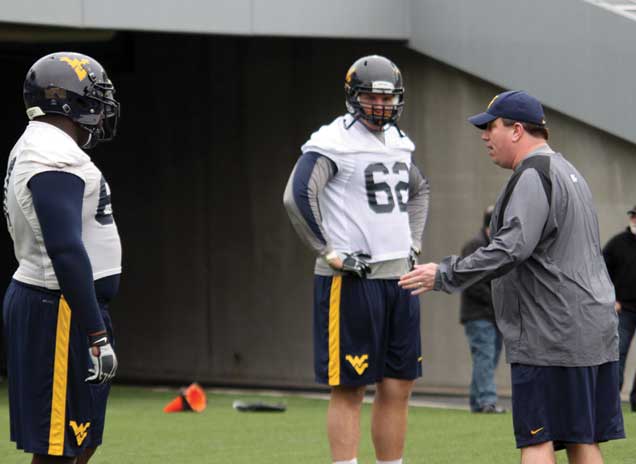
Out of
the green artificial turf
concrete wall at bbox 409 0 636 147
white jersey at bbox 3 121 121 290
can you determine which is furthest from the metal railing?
white jersey at bbox 3 121 121 290

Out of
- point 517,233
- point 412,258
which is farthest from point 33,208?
point 412,258

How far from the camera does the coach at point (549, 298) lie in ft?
18.9

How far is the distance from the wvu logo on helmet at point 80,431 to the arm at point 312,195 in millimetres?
2268

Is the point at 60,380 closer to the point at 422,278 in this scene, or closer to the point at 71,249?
the point at 71,249

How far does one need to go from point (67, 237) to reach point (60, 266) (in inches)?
4.5

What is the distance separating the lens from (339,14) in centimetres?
1407

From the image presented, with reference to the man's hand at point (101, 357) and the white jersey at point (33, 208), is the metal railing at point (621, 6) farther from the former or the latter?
the man's hand at point (101, 357)

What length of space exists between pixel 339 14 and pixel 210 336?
5018 mm

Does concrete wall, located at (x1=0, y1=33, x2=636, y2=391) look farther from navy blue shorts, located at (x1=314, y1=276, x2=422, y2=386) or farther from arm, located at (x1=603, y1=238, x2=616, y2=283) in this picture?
navy blue shorts, located at (x1=314, y1=276, x2=422, y2=386)

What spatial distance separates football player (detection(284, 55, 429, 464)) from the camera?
727 centimetres

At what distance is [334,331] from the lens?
288 inches

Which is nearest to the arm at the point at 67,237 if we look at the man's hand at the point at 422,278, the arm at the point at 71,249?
the arm at the point at 71,249

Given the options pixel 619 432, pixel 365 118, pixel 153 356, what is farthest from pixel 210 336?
pixel 619 432

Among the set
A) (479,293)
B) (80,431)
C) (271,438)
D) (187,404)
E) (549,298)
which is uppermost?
(549,298)
